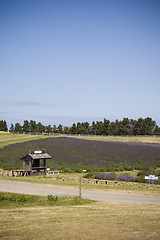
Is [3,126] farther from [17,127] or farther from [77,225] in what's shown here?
[77,225]

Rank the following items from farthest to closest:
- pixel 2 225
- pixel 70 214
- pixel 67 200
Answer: pixel 67 200, pixel 70 214, pixel 2 225

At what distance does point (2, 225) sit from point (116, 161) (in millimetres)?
34866

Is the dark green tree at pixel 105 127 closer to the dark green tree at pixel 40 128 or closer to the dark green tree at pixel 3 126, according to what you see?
the dark green tree at pixel 40 128

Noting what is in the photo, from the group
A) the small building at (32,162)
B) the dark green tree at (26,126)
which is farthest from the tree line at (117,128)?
the small building at (32,162)

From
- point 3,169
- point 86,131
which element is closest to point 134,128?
point 86,131

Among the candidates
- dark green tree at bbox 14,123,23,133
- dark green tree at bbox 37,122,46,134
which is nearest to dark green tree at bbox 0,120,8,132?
dark green tree at bbox 14,123,23,133

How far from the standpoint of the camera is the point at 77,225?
1009cm

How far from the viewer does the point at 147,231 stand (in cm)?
903

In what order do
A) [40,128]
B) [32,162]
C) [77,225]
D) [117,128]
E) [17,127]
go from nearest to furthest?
[77,225] < [32,162] < [117,128] < [40,128] < [17,127]

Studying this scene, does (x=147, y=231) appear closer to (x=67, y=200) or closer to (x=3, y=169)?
(x=67, y=200)

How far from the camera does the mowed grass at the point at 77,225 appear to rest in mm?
8672

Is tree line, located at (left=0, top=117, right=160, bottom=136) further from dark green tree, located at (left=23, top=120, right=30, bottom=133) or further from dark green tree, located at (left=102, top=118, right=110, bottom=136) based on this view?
dark green tree, located at (left=23, top=120, right=30, bottom=133)

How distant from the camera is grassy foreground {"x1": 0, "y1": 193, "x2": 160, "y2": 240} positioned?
28.5ft

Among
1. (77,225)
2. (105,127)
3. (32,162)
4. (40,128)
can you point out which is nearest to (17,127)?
(40,128)
